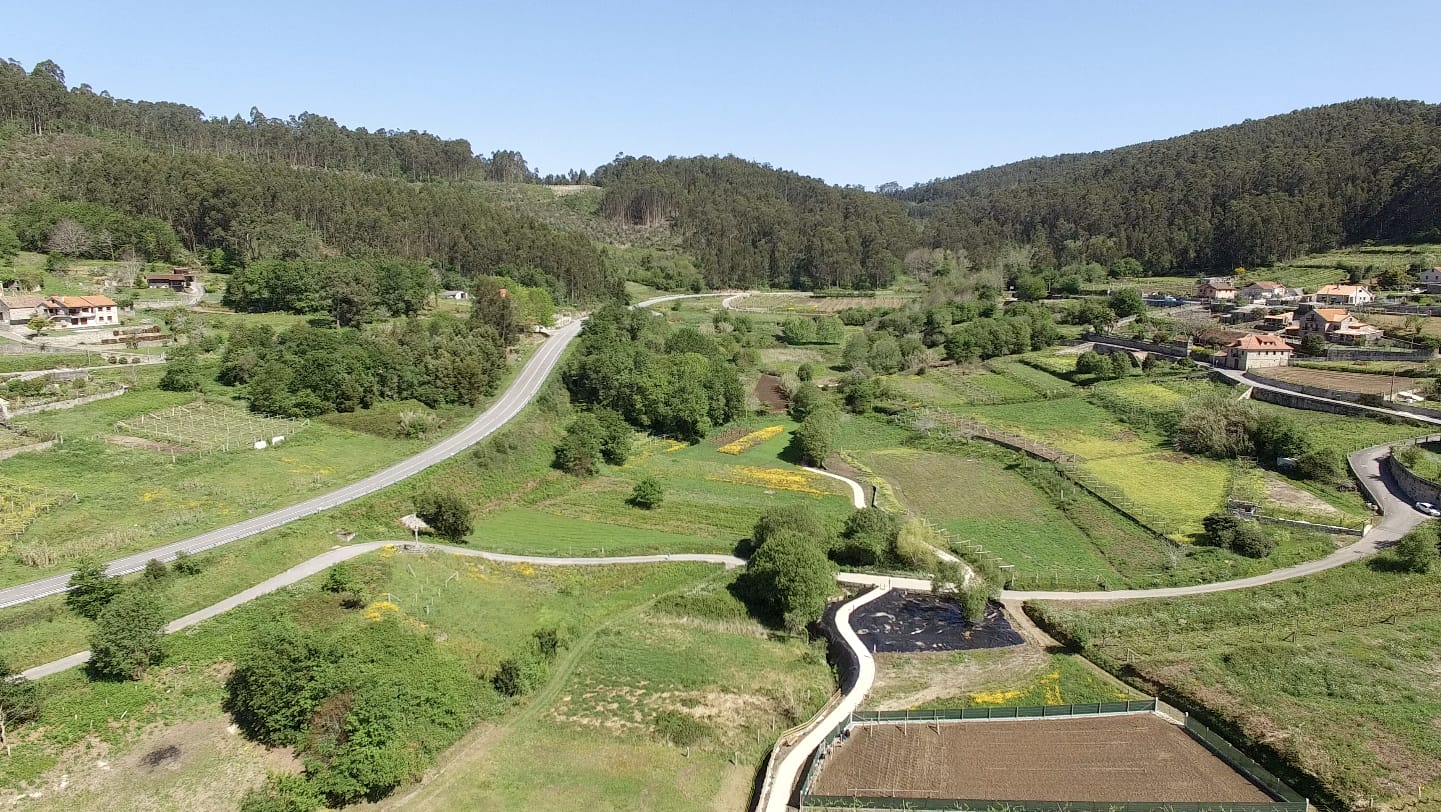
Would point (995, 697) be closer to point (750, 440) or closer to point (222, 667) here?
point (222, 667)

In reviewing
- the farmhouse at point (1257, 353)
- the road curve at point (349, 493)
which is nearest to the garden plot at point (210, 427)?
the road curve at point (349, 493)

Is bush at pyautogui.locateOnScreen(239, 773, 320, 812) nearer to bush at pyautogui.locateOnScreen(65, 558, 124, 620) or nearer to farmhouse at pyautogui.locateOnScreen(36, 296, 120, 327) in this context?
bush at pyautogui.locateOnScreen(65, 558, 124, 620)

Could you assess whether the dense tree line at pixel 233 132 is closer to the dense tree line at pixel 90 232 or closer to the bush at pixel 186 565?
the dense tree line at pixel 90 232

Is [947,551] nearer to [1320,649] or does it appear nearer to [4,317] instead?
[1320,649]

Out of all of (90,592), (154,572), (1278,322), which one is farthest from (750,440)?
(1278,322)

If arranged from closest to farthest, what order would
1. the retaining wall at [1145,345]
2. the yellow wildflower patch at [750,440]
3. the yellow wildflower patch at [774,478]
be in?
the yellow wildflower patch at [774,478]
the yellow wildflower patch at [750,440]
the retaining wall at [1145,345]

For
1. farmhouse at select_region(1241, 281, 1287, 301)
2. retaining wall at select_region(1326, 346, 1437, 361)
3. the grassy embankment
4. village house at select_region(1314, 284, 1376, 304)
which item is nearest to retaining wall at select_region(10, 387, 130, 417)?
the grassy embankment

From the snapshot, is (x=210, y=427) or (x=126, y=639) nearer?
(x=126, y=639)
